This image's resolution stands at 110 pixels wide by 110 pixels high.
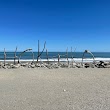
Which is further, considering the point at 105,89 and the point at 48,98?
the point at 105,89

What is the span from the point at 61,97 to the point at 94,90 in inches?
55.9

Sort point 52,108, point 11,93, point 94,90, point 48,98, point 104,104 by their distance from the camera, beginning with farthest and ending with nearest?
1. point 94,90
2. point 11,93
3. point 48,98
4. point 104,104
5. point 52,108

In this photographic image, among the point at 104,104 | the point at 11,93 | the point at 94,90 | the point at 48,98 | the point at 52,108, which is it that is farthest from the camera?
the point at 94,90

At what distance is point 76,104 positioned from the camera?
17.0 ft

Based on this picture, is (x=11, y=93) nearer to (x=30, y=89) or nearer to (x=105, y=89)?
(x=30, y=89)

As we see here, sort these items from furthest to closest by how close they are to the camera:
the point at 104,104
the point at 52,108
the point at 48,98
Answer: the point at 48,98
the point at 104,104
the point at 52,108

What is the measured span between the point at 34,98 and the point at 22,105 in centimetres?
68

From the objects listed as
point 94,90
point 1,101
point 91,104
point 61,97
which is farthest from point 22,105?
point 94,90

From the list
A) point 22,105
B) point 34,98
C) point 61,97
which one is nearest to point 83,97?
point 61,97

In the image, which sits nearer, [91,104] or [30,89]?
[91,104]

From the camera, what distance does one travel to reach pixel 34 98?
5.70 meters

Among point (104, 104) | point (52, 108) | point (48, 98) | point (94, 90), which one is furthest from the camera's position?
point (94, 90)

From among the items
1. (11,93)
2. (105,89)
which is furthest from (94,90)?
(11,93)

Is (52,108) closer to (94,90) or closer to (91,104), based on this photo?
(91,104)
